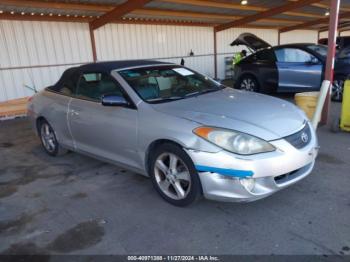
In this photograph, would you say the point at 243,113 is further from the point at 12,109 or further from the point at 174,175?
the point at 12,109

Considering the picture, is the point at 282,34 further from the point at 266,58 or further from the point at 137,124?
the point at 137,124

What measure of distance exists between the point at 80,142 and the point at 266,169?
255 cm

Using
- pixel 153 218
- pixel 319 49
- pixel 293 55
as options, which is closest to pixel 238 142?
pixel 153 218

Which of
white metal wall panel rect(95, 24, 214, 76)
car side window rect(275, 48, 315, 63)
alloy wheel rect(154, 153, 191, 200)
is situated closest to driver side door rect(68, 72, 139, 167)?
alloy wheel rect(154, 153, 191, 200)

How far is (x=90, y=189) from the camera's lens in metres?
3.81

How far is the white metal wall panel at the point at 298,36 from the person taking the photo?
803 inches

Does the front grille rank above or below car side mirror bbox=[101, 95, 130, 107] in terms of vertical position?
below

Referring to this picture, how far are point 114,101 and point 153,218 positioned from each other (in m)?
1.30

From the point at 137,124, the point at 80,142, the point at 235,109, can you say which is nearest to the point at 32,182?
the point at 80,142

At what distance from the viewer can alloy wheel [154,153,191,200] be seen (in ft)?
10.1

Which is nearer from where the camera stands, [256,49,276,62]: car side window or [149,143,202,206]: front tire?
[149,143,202,206]: front tire

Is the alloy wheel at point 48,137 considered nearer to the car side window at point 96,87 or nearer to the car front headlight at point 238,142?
the car side window at point 96,87

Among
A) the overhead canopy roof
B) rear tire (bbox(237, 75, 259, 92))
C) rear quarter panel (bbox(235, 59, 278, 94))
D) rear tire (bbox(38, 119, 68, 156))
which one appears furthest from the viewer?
rear tire (bbox(237, 75, 259, 92))

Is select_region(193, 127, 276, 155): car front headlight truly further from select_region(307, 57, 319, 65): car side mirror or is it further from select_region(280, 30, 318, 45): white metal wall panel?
select_region(280, 30, 318, 45): white metal wall panel
